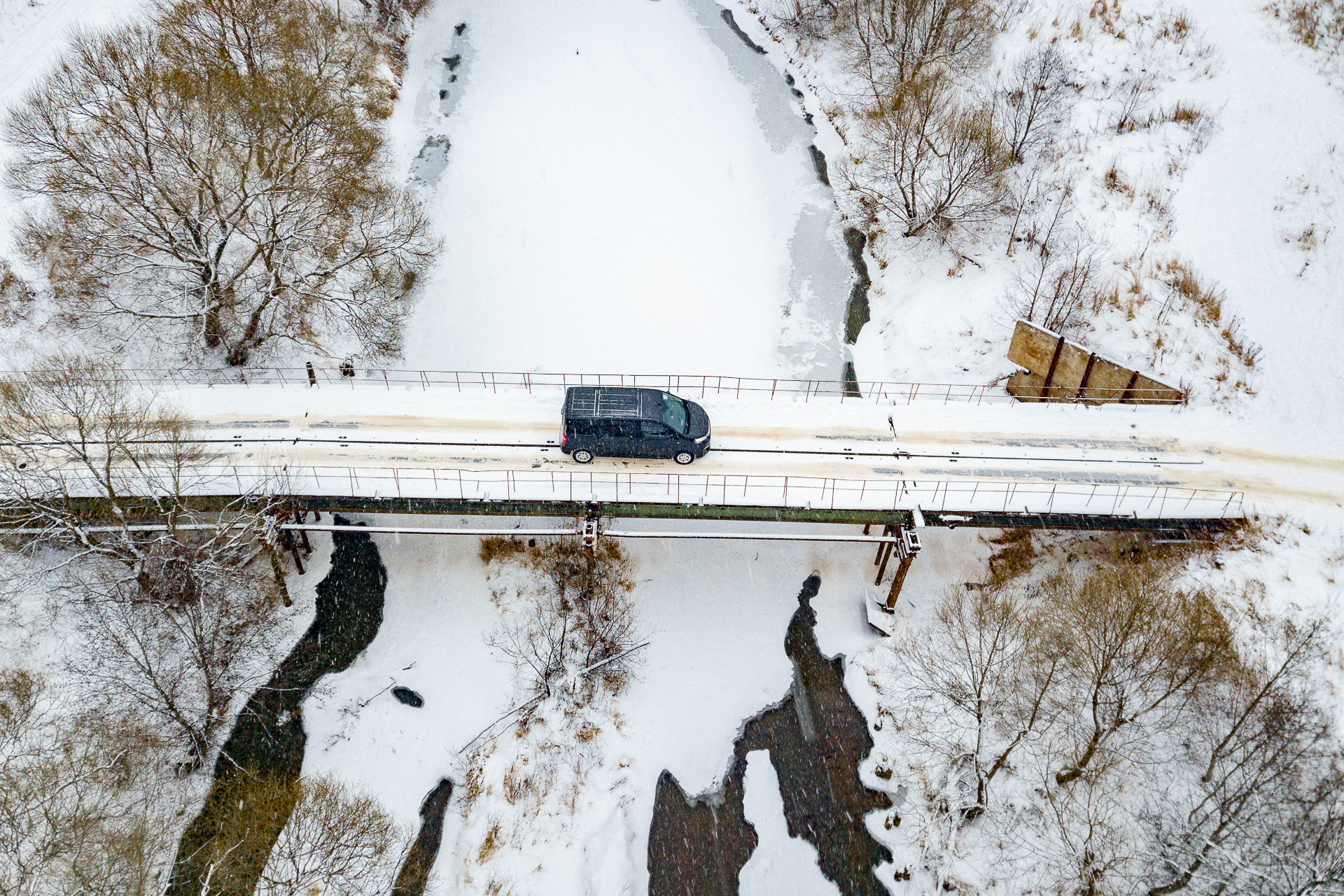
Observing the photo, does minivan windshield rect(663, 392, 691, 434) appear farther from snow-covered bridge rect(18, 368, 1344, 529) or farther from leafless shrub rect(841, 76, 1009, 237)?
leafless shrub rect(841, 76, 1009, 237)

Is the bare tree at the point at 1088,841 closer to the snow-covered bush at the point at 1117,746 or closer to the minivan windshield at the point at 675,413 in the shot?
the snow-covered bush at the point at 1117,746

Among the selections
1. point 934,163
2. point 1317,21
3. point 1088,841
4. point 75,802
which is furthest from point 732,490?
point 1317,21

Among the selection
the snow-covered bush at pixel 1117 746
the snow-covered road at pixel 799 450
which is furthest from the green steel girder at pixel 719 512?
the snow-covered bush at pixel 1117 746

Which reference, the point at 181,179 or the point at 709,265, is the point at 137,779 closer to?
the point at 181,179

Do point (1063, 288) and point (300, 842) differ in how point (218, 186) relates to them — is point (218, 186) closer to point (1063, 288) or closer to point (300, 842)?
point (300, 842)

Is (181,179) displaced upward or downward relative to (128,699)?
upward

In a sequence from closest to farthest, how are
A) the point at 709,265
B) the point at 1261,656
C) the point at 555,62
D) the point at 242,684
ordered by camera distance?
the point at 1261,656, the point at 242,684, the point at 709,265, the point at 555,62

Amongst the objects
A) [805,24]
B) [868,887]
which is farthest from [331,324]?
[805,24]
